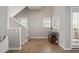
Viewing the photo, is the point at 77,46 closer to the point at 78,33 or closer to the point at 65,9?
the point at 78,33

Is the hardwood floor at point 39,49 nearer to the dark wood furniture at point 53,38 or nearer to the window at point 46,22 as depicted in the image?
the dark wood furniture at point 53,38

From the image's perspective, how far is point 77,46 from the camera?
2637mm

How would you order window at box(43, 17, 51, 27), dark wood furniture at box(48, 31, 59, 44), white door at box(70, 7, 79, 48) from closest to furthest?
white door at box(70, 7, 79, 48)
dark wood furniture at box(48, 31, 59, 44)
window at box(43, 17, 51, 27)

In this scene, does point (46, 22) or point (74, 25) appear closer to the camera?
point (74, 25)

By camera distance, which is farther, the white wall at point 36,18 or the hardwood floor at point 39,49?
the white wall at point 36,18

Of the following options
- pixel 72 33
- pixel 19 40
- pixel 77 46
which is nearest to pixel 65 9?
pixel 72 33

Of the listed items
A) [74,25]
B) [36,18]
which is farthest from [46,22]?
[74,25]

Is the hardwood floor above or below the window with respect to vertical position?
below

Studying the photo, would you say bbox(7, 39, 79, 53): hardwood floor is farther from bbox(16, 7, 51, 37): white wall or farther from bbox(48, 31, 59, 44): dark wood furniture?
bbox(16, 7, 51, 37): white wall

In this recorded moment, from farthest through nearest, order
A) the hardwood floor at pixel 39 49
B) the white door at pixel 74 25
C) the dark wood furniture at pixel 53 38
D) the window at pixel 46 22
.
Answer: the window at pixel 46 22 → the dark wood furniture at pixel 53 38 → the white door at pixel 74 25 → the hardwood floor at pixel 39 49

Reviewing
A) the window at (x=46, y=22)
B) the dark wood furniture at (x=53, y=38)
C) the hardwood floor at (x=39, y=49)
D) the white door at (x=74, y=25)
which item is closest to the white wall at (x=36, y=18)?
the window at (x=46, y=22)

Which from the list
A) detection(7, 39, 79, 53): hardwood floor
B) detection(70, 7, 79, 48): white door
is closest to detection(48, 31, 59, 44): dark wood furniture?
detection(7, 39, 79, 53): hardwood floor

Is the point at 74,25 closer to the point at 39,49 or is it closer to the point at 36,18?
the point at 39,49
